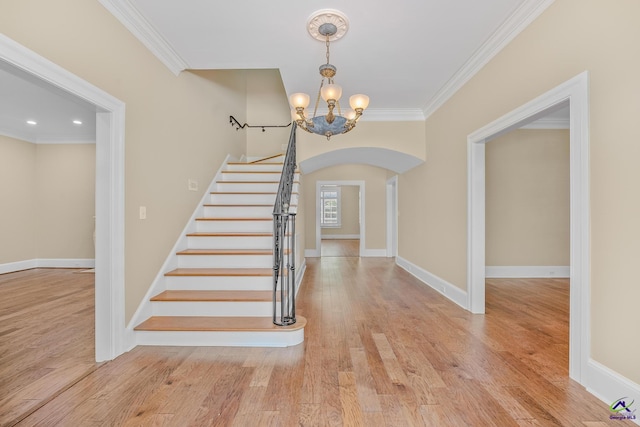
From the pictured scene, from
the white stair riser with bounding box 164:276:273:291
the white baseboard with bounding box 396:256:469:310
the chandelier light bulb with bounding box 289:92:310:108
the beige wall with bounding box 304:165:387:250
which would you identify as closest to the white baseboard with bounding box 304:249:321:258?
the beige wall with bounding box 304:165:387:250

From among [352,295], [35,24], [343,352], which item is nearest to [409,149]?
[352,295]

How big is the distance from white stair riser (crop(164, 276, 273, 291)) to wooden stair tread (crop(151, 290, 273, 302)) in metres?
0.05

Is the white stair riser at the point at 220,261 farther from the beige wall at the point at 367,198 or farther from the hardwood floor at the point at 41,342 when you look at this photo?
the beige wall at the point at 367,198

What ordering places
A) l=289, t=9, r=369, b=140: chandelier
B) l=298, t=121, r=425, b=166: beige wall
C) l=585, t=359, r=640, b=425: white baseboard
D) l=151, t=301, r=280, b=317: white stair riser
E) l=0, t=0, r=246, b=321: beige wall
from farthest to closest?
l=298, t=121, r=425, b=166: beige wall, l=151, t=301, r=280, b=317: white stair riser, l=289, t=9, r=369, b=140: chandelier, l=0, t=0, r=246, b=321: beige wall, l=585, t=359, r=640, b=425: white baseboard

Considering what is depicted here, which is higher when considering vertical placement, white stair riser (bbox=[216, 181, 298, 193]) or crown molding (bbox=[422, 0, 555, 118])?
crown molding (bbox=[422, 0, 555, 118])

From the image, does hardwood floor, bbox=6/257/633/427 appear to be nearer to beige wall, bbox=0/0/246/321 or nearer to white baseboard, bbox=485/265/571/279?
beige wall, bbox=0/0/246/321

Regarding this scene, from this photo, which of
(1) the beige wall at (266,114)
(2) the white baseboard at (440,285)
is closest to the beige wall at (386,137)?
(2) the white baseboard at (440,285)

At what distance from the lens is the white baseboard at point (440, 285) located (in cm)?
354

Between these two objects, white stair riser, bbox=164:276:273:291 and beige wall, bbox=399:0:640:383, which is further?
white stair riser, bbox=164:276:273:291

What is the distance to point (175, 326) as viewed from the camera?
2533mm

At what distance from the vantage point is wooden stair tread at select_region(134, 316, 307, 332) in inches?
97.9

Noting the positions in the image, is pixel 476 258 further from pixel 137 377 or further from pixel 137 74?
pixel 137 74

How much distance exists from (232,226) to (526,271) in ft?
16.2

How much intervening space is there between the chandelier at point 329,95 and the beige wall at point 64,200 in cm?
523
